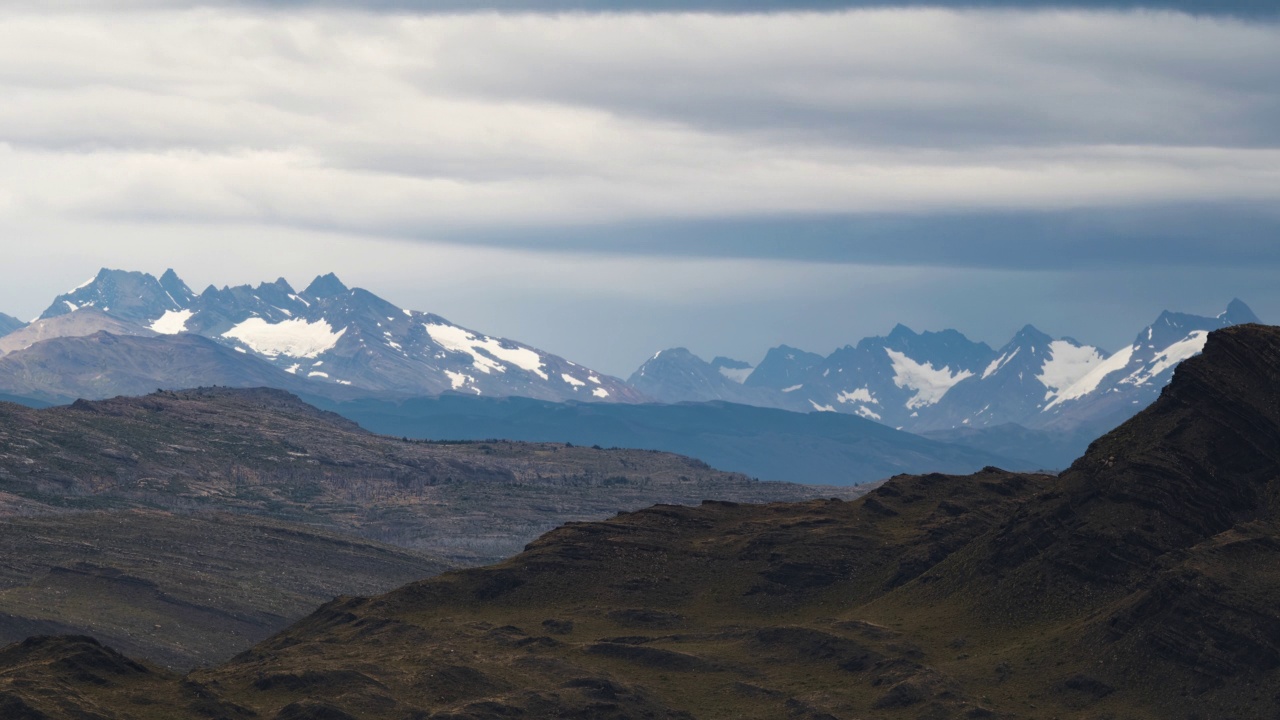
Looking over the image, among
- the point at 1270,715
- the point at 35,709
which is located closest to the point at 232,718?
the point at 35,709

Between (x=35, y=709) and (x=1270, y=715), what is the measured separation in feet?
428

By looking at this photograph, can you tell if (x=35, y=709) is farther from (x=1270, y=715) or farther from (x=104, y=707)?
(x=1270, y=715)

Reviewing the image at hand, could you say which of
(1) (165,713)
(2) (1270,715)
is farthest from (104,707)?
(2) (1270,715)

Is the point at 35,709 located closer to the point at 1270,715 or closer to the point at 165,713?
the point at 165,713

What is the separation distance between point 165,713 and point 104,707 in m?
6.35

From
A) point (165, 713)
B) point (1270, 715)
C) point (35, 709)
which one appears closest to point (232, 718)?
point (165, 713)

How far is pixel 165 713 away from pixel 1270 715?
11957 centimetres

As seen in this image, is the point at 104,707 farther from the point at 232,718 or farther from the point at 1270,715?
the point at 1270,715

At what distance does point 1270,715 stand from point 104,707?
412ft

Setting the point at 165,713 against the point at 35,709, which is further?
the point at 165,713

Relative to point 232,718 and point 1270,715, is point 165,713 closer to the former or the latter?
Result: point 232,718

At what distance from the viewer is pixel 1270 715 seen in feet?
650

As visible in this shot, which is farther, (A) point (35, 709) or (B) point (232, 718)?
(B) point (232, 718)

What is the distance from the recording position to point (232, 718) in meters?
199
